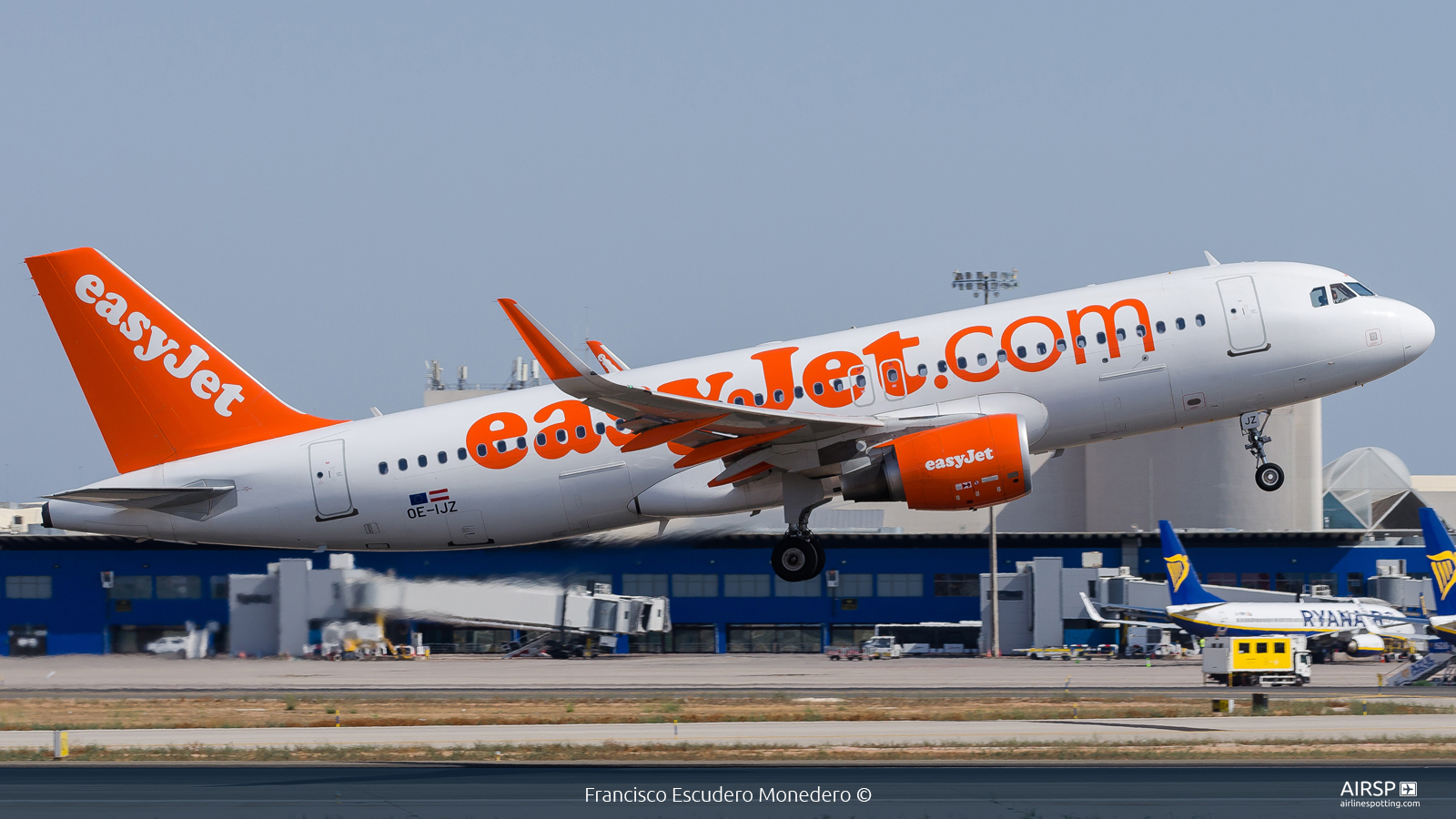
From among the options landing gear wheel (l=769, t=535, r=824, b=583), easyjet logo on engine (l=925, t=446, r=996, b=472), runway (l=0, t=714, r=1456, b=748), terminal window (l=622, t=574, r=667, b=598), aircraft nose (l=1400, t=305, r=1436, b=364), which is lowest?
runway (l=0, t=714, r=1456, b=748)

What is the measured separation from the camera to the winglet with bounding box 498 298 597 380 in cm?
2473

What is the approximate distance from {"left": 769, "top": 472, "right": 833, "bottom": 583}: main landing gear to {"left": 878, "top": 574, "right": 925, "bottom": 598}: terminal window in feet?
172

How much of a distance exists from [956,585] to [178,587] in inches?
1735

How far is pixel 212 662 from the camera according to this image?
1800 inches

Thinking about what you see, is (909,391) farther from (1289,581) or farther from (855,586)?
(1289,581)

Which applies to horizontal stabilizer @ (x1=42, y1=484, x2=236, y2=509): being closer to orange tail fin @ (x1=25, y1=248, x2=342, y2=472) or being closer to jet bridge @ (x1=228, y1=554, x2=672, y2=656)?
orange tail fin @ (x1=25, y1=248, x2=342, y2=472)

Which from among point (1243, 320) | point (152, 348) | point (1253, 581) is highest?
point (152, 348)

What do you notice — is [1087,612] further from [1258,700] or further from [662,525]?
[662,525]

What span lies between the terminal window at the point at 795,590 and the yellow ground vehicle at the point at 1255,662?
33.7m

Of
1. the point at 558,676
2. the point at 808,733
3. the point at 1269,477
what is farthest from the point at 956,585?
the point at 1269,477

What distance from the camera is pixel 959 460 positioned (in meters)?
27.6

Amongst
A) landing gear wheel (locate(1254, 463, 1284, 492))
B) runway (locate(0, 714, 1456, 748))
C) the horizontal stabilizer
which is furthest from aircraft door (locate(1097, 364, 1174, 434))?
the horizontal stabilizer

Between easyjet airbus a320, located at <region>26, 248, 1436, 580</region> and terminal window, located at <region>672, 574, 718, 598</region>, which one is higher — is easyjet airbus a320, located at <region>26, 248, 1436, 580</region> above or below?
above

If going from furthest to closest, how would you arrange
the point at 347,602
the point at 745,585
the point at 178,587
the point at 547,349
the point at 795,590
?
the point at 795,590 < the point at 745,585 < the point at 178,587 < the point at 347,602 < the point at 547,349
